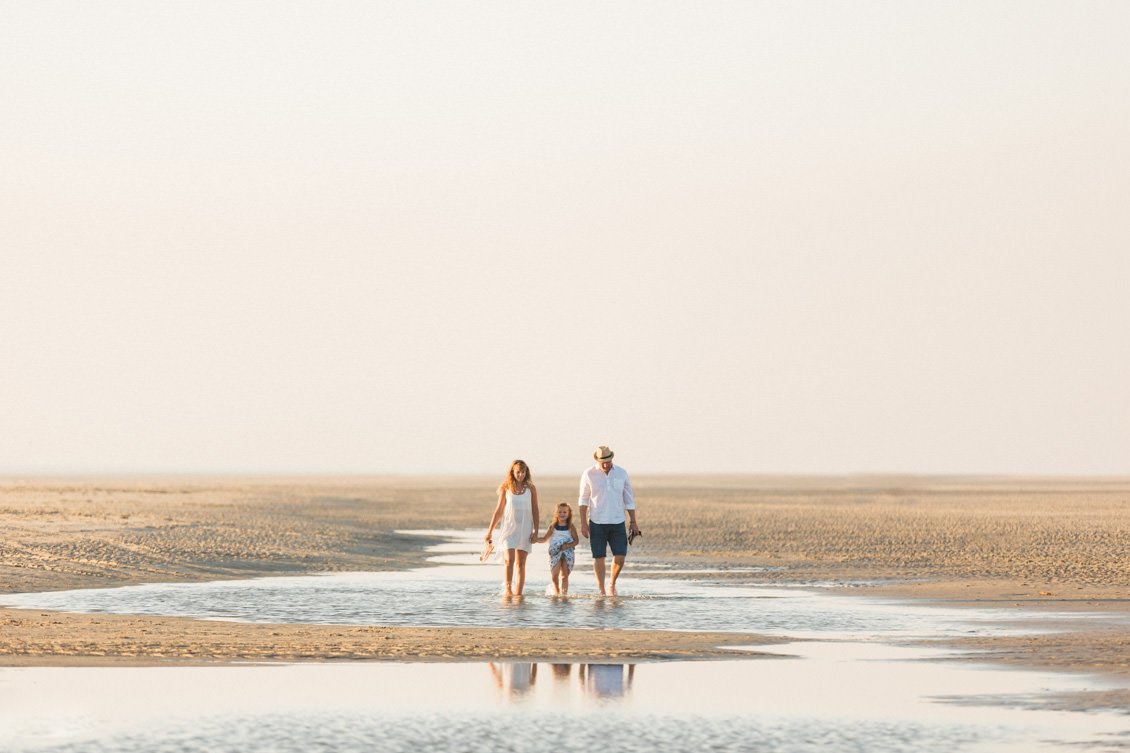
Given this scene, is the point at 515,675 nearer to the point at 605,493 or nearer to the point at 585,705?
the point at 585,705

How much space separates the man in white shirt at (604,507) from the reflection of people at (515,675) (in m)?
6.78

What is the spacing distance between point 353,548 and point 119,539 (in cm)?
547

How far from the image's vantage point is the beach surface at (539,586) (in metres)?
13.7

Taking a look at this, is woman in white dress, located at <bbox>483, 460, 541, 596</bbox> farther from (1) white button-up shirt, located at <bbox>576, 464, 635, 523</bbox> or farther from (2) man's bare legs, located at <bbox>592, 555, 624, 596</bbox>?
(2) man's bare legs, located at <bbox>592, 555, 624, 596</bbox>

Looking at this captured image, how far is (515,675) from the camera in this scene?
12.1 meters

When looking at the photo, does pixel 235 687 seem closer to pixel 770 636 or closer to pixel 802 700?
pixel 802 700

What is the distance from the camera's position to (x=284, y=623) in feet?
53.1

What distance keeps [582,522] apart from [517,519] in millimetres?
1107

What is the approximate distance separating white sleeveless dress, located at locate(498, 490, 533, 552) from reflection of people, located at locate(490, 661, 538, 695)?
7074 millimetres

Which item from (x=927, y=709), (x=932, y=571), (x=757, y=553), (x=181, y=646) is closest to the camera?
(x=927, y=709)

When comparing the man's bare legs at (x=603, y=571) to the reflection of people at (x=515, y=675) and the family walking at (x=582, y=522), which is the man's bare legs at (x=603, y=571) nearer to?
the family walking at (x=582, y=522)

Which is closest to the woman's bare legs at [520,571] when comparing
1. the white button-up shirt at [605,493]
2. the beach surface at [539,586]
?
the white button-up shirt at [605,493]

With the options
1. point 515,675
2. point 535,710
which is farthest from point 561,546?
point 535,710

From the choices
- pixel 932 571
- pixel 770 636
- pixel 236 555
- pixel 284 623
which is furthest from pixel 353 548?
pixel 770 636
